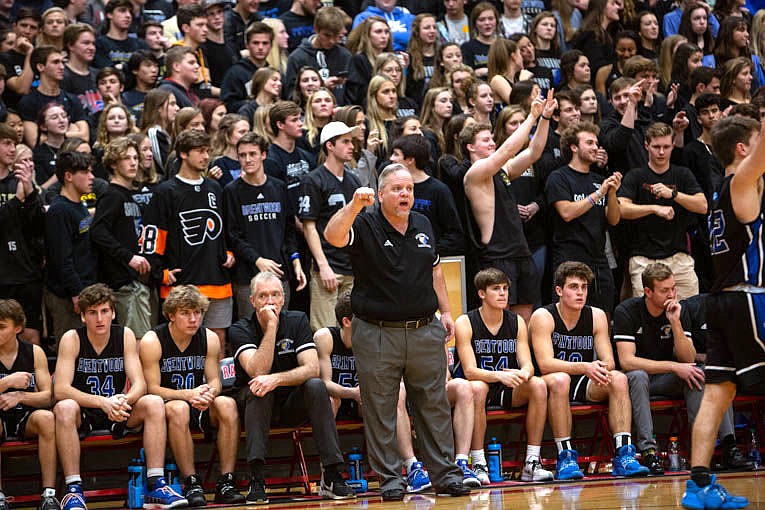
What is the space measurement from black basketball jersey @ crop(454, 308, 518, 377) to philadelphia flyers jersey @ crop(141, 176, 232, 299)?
6.44ft

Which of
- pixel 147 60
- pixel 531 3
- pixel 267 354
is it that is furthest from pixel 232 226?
pixel 531 3

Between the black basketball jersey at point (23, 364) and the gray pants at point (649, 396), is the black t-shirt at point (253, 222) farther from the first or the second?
the gray pants at point (649, 396)

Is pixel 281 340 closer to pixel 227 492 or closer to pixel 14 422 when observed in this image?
pixel 227 492

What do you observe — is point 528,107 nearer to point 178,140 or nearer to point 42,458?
point 178,140

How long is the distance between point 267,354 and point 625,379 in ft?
8.61

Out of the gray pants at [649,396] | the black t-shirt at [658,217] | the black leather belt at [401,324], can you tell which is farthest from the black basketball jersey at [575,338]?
the black leather belt at [401,324]

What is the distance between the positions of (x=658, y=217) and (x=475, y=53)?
3.40 metres

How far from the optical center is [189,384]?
7977 millimetres

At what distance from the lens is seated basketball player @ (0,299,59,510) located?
7.38 meters

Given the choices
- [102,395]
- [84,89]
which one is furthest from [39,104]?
[102,395]

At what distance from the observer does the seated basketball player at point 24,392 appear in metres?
7.38

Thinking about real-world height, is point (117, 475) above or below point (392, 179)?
below

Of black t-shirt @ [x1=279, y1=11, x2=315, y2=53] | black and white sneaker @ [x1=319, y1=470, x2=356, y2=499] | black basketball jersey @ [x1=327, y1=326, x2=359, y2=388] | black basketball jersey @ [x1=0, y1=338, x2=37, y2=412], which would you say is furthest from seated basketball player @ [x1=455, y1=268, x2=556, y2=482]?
black t-shirt @ [x1=279, y1=11, x2=315, y2=53]

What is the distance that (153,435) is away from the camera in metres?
7.52
